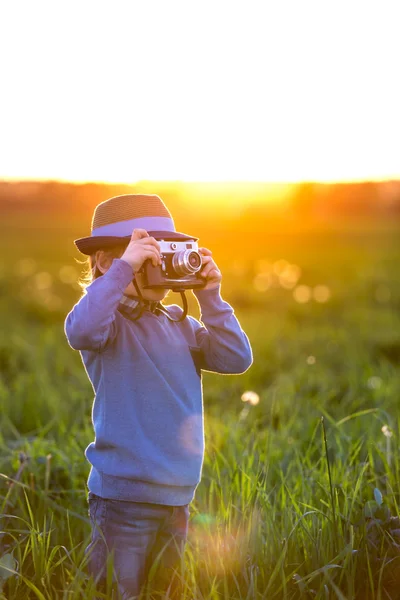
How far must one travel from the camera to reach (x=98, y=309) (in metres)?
2.21

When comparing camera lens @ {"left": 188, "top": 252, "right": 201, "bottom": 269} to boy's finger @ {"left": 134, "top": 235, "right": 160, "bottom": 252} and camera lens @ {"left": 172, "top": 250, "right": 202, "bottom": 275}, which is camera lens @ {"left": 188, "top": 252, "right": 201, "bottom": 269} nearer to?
camera lens @ {"left": 172, "top": 250, "right": 202, "bottom": 275}

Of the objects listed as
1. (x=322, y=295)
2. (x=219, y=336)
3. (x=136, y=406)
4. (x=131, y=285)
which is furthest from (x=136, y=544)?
(x=322, y=295)

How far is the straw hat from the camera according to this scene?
8.10 feet

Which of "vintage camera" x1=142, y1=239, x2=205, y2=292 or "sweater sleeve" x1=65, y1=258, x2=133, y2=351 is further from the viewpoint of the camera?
"vintage camera" x1=142, y1=239, x2=205, y2=292

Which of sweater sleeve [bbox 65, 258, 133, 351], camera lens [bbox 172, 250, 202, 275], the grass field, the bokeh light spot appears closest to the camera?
sweater sleeve [bbox 65, 258, 133, 351]

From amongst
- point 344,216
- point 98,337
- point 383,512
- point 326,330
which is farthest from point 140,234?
point 344,216

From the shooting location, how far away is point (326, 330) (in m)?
8.15

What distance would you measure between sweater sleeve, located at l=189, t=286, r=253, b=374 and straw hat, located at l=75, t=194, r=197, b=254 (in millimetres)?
274

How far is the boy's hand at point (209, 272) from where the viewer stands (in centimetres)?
248

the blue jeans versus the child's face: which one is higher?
the child's face

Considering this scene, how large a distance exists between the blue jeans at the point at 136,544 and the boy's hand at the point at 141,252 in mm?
804

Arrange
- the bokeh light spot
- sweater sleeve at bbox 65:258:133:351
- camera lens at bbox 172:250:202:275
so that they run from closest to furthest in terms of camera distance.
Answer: sweater sleeve at bbox 65:258:133:351, camera lens at bbox 172:250:202:275, the bokeh light spot

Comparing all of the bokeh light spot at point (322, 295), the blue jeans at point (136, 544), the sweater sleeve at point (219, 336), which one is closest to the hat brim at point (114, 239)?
the sweater sleeve at point (219, 336)

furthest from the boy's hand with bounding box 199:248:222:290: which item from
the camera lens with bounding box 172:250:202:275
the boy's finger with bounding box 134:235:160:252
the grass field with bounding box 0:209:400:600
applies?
the grass field with bounding box 0:209:400:600
